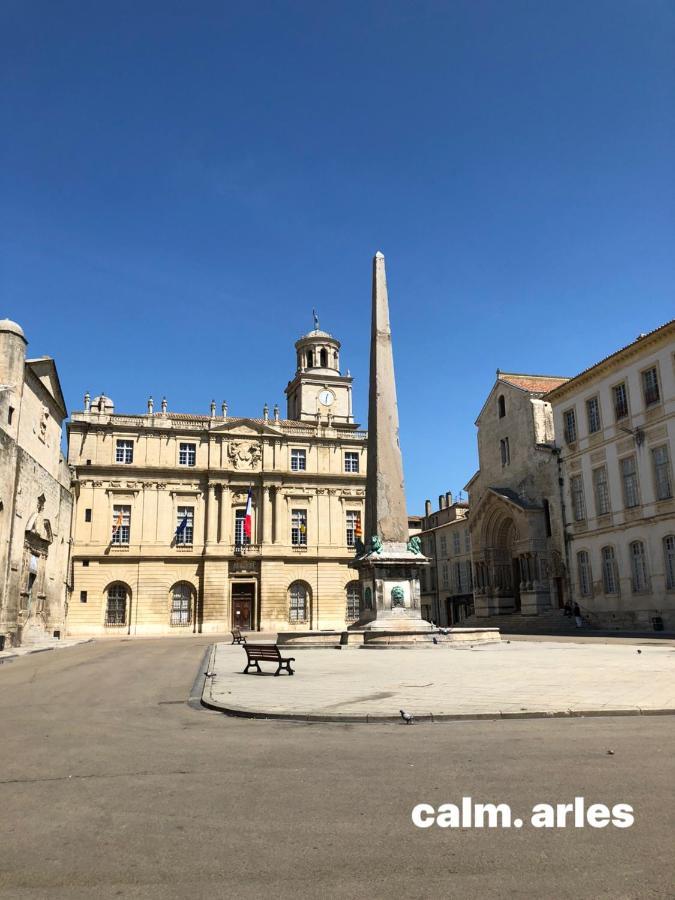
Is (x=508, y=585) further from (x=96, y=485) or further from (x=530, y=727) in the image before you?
(x=530, y=727)

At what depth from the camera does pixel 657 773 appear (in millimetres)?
5273

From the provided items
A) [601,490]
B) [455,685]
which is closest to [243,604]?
[601,490]

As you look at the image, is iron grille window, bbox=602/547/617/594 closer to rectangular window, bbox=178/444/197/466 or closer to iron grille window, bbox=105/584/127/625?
rectangular window, bbox=178/444/197/466

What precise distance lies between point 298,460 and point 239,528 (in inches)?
260

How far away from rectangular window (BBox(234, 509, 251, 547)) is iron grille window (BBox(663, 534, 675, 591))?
27.9 meters

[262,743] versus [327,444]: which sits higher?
[327,444]

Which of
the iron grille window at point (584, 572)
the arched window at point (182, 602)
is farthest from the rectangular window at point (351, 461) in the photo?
the iron grille window at point (584, 572)

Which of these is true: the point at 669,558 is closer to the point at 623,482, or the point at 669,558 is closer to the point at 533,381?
the point at 623,482

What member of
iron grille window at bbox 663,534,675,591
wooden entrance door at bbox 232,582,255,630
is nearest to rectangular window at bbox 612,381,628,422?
iron grille window at bbox 663,534,675,591

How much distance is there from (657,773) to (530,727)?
6.84 ft

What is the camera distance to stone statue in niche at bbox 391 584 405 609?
2055cm

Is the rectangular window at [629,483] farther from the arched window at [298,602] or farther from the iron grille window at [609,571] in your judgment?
the arched window at [298,602]

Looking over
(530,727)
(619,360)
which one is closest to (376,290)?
(619,360)

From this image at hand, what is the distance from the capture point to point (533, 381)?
134 feet
